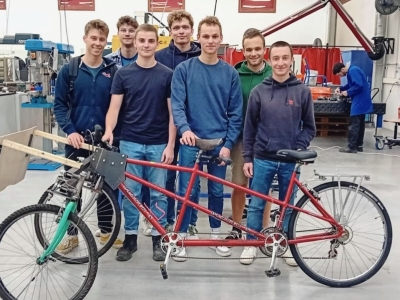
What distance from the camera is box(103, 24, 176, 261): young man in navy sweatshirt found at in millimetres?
2730

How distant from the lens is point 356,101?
7051 millimetres

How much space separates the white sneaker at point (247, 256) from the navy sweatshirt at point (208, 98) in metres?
0.68

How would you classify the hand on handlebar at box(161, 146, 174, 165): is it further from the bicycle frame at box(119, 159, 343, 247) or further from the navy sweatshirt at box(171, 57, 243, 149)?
the bicycle frame at box(119, 159, 343, 247)

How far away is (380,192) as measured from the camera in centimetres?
479

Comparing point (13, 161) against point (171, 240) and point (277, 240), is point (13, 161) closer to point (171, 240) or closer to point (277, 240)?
point (171, 240)

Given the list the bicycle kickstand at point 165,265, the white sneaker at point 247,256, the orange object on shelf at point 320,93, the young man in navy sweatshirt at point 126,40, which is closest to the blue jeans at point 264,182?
the white sneaker at point 247,256

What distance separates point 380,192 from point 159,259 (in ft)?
9.38

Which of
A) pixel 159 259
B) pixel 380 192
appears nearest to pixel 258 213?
pixel 159 259

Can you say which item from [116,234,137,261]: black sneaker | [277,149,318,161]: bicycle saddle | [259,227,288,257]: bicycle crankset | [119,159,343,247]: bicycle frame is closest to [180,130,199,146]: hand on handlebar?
[119,159,343,247]: bicycle frame

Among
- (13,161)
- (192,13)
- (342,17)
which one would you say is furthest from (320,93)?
(192,13)

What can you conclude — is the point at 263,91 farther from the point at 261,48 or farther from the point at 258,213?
the point at 258,213

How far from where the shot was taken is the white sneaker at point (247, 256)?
286 cm

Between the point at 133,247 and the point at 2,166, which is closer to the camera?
the point at 2,166

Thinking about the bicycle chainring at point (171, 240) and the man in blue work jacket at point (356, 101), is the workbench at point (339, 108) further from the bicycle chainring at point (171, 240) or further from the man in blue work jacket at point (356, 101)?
the bicycle chainring at point (171, 240)
